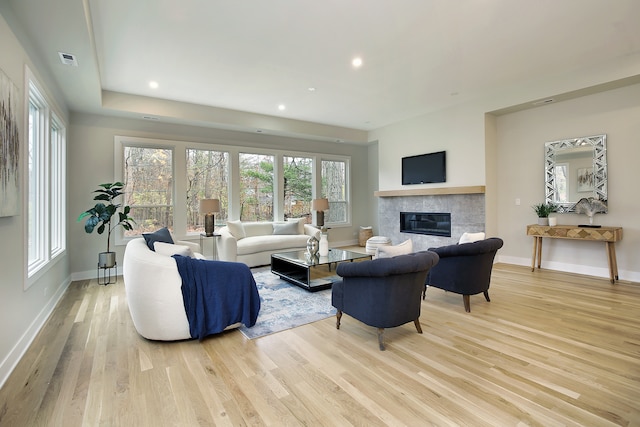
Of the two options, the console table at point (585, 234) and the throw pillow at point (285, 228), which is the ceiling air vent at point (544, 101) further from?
the throw pillow at point (285, 228)

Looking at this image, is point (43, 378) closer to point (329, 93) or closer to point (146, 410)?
point (146, 410)

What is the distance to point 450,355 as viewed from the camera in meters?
2.41

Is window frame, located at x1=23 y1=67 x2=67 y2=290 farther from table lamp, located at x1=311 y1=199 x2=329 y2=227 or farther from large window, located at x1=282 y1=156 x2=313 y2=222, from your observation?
table lamp, located at x1=311 y1=199 x2=329 y2=227

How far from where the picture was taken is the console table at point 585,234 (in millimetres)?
4365

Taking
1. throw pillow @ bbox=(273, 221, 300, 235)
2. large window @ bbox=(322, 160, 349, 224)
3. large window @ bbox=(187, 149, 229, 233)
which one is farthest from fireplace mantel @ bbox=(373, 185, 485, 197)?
large window @ bbox=(187, 149, 229, 233)

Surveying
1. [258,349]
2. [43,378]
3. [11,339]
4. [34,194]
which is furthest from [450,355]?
[34,194]

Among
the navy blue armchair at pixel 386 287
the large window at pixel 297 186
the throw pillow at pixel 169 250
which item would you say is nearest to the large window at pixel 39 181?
the throw pillow at pixel 169 250

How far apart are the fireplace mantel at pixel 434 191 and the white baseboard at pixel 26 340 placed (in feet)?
20.2

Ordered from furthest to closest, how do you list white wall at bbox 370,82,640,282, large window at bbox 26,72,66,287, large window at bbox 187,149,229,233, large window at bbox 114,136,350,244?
large window at bbox 187,149,229,233 < large window at bbox 114,136,350,244 < white wall at bbox 370,82,640,282 < large window at bbox 26,72,66,287

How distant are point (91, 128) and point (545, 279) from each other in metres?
7.53

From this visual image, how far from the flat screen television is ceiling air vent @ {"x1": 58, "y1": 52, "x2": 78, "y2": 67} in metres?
5.81

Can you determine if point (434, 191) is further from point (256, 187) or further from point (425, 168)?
point (256, 187)

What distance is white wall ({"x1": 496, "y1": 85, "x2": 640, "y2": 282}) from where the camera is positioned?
176 inches

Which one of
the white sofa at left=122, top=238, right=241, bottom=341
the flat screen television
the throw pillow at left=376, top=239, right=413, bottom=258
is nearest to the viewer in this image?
the white sofa at left=122, top=238, right=241, bottom=341
